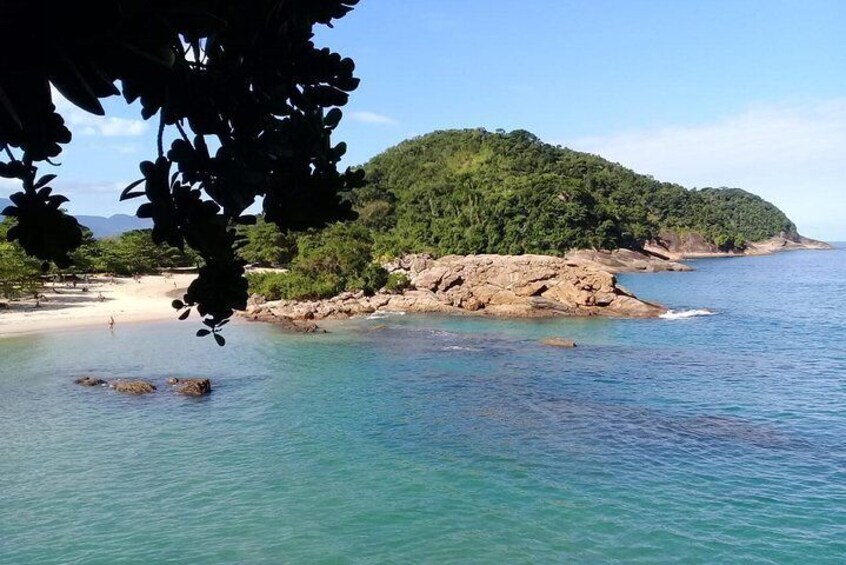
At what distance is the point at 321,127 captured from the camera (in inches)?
132

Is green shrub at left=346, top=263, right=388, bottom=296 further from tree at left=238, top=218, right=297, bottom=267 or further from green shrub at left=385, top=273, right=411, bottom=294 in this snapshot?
tree at left=238, top=218, right=297, bottom=267

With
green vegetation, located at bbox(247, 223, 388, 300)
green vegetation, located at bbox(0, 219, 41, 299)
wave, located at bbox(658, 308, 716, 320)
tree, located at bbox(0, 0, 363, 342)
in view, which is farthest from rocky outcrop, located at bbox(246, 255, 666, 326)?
tree, located at bbox(0, 0, 363, 342)

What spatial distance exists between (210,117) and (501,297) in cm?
4743

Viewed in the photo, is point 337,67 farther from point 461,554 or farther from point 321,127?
point 461,554

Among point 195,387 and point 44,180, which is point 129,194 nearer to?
point 44,180

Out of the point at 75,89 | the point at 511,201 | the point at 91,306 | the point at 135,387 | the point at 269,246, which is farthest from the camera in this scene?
the point at 511,201

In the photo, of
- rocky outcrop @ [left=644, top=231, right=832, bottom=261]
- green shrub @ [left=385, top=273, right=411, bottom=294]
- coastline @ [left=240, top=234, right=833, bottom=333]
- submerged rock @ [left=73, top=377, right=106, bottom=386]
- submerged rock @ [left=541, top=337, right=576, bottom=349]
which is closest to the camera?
submerged rock @ [left=73, top=377, right=106, bottom=386]

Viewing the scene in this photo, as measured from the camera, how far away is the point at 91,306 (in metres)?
50.0

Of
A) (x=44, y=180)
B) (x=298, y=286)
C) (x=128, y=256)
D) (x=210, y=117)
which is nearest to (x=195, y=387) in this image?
(x=44, y=180)

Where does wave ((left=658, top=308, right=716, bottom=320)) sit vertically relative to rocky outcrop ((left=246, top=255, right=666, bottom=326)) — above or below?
below

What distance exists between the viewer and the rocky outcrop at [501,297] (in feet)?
152

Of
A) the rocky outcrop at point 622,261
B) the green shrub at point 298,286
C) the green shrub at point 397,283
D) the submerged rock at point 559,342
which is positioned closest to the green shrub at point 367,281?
the green shrub at point 397,283

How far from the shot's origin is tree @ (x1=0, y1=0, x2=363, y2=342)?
2275 millimetres

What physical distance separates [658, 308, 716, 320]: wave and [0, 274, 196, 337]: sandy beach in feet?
119
